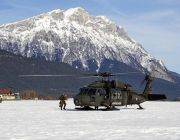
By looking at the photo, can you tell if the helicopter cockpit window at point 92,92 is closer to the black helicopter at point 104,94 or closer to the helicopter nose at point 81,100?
the black helicopter at point 104,94

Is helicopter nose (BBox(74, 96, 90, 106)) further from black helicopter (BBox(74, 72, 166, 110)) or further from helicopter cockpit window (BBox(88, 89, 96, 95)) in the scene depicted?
helicopter cockpit window (BBox(88, 89, 96, 95))

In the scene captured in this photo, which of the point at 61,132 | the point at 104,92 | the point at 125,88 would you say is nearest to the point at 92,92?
the point at 104,92

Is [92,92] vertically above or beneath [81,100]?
above

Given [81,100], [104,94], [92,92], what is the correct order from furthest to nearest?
[104,94] → [92,92] → [81,100]

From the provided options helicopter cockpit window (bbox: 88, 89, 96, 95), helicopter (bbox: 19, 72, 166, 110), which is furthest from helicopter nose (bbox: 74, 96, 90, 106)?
helicopter cockpit window (bbox: 88, 89, 96, 95)

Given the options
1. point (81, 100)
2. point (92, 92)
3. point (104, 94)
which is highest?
point (92, 92)

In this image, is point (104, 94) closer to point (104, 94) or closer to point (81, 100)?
point (104, 94)

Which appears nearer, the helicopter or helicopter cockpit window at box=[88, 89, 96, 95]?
the helicopter

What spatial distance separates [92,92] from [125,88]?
494 centimetres

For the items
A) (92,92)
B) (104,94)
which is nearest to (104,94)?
(104,94)

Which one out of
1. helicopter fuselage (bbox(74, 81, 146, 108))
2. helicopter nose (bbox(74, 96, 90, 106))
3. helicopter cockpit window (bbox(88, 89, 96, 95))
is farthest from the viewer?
helicopter cockpit window (bbox(88, 89, 96, 95))

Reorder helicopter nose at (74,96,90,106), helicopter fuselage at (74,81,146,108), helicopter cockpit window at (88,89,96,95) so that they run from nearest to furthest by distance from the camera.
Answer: helicopter nose at (74,96,90,106) < helicopter fuselage at (74,81,146,108) < helicopter cockpit window at (88,89,96,95)

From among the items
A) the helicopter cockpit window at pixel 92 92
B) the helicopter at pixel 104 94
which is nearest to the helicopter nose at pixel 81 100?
the helicopter at pixel 104 94

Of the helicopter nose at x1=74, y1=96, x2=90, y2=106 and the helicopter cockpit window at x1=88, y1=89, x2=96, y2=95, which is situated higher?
the helicopter cockpit window at x1=88, y1=89, x2=96, y2=95
